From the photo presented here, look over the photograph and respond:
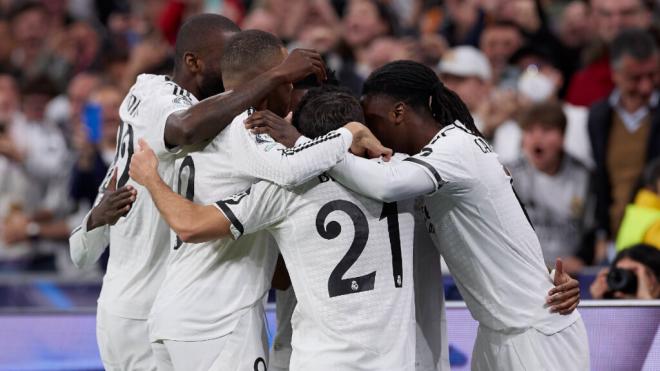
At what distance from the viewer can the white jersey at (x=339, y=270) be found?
13.9 ft

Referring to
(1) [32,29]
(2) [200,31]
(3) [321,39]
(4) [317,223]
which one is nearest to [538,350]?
(4) [317,223]

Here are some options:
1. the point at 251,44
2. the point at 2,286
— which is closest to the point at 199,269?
the point at 251,44

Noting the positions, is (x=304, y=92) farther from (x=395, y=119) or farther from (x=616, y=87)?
(x=616, y=87)

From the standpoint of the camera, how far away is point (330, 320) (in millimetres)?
4230

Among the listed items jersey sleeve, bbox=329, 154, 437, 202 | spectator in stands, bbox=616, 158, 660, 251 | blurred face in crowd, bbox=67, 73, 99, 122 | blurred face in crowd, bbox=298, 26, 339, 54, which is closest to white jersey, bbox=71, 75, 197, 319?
jersey sleeve, bbox=329, 154, 437, 202

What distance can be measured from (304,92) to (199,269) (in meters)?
1.02

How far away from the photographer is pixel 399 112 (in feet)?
15.1

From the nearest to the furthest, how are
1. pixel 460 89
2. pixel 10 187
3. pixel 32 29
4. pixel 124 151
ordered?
pixel 124 151 → pixel 460 89 → pixel 10 187 → pixel 32 29

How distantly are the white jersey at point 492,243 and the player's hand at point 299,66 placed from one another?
0.52 m

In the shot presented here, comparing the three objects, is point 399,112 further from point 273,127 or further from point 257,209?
point 257,209

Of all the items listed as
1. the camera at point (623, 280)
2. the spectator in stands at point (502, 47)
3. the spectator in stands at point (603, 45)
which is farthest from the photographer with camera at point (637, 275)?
the spectator in stands at point (502, 47)

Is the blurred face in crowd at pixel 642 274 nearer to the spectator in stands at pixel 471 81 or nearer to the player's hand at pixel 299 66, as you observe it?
the player's hand at pixel 299 66

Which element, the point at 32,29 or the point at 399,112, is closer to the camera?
the point at 399,112

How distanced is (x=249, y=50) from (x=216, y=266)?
2.65 ft
